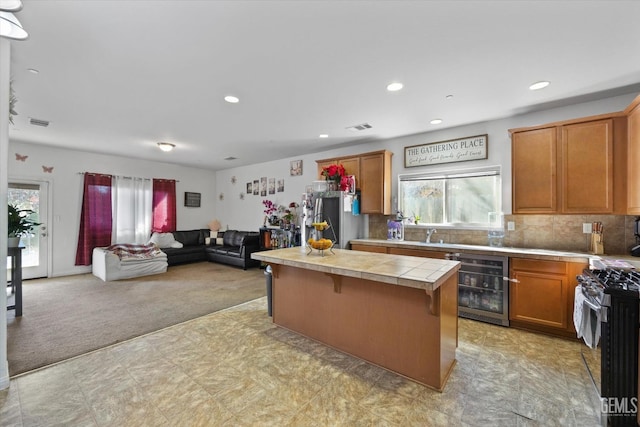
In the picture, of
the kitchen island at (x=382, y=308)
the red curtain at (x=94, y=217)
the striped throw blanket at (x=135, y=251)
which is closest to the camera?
the kitchen island at (x=382, y=308)

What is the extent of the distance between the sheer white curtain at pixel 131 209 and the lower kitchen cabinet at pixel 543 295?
759 centimetres

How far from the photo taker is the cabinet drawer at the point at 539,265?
2852mm

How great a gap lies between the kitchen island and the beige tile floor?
13cm

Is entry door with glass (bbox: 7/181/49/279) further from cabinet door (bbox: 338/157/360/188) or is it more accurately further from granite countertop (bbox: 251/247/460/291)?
cabinet door (bbox: 338/157/360/188)

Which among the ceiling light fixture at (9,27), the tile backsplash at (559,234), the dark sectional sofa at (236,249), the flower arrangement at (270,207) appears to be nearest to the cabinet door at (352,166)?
the tile backsplash at (559,234)

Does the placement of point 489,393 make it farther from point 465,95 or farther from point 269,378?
point 465,95

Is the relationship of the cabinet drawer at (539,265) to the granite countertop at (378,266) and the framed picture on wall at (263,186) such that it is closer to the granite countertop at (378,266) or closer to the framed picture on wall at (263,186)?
the granite countertop at (378,266)

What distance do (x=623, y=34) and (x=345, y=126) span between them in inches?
111

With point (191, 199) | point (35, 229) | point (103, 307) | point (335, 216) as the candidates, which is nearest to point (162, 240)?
point (191, 199)

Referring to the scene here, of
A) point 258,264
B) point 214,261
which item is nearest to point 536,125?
point 258,264

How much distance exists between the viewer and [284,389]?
6.64ft

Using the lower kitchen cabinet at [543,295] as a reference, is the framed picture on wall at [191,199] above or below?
above

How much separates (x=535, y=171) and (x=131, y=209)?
7.95m

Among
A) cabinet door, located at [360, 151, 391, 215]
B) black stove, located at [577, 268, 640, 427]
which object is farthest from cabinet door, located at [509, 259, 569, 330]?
cabinet door, located at [360, 151, 391, 215]
